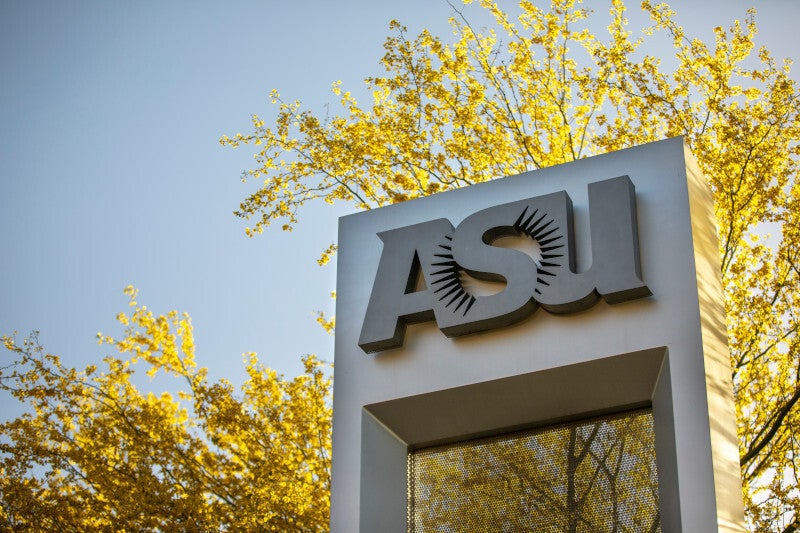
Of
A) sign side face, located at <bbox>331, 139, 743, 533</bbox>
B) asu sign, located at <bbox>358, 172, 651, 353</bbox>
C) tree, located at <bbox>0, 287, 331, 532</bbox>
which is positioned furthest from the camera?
tree, located at <bbox>0, 287, 331, 532</bbox>

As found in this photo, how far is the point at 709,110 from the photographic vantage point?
9633 mm

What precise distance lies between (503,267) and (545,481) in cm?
113

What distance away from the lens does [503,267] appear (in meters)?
5.84

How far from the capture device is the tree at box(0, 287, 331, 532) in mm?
8953

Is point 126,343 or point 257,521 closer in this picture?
point 257,521

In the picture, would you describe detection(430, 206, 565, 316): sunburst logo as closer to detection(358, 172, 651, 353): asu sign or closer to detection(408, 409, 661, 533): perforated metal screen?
detection(358, 172, 651, 353): asu sign

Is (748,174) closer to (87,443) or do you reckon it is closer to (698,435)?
(698,435)

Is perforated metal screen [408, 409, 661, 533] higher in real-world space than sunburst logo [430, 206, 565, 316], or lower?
lower

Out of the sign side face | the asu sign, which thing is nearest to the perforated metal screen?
the sign side face

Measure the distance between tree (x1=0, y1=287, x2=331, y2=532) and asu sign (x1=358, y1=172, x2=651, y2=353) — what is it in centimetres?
335

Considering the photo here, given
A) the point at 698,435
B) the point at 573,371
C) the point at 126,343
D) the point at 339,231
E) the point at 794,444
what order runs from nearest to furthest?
the point at 698,435, the point at 573,371, the point at 339,231, the point at 794,444, the point at 126,343

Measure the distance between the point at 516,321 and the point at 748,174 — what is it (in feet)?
14.5

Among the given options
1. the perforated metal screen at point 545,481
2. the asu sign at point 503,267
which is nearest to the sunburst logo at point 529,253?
the asu sign at point 503,267

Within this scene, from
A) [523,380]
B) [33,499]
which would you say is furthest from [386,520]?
[33,499]
